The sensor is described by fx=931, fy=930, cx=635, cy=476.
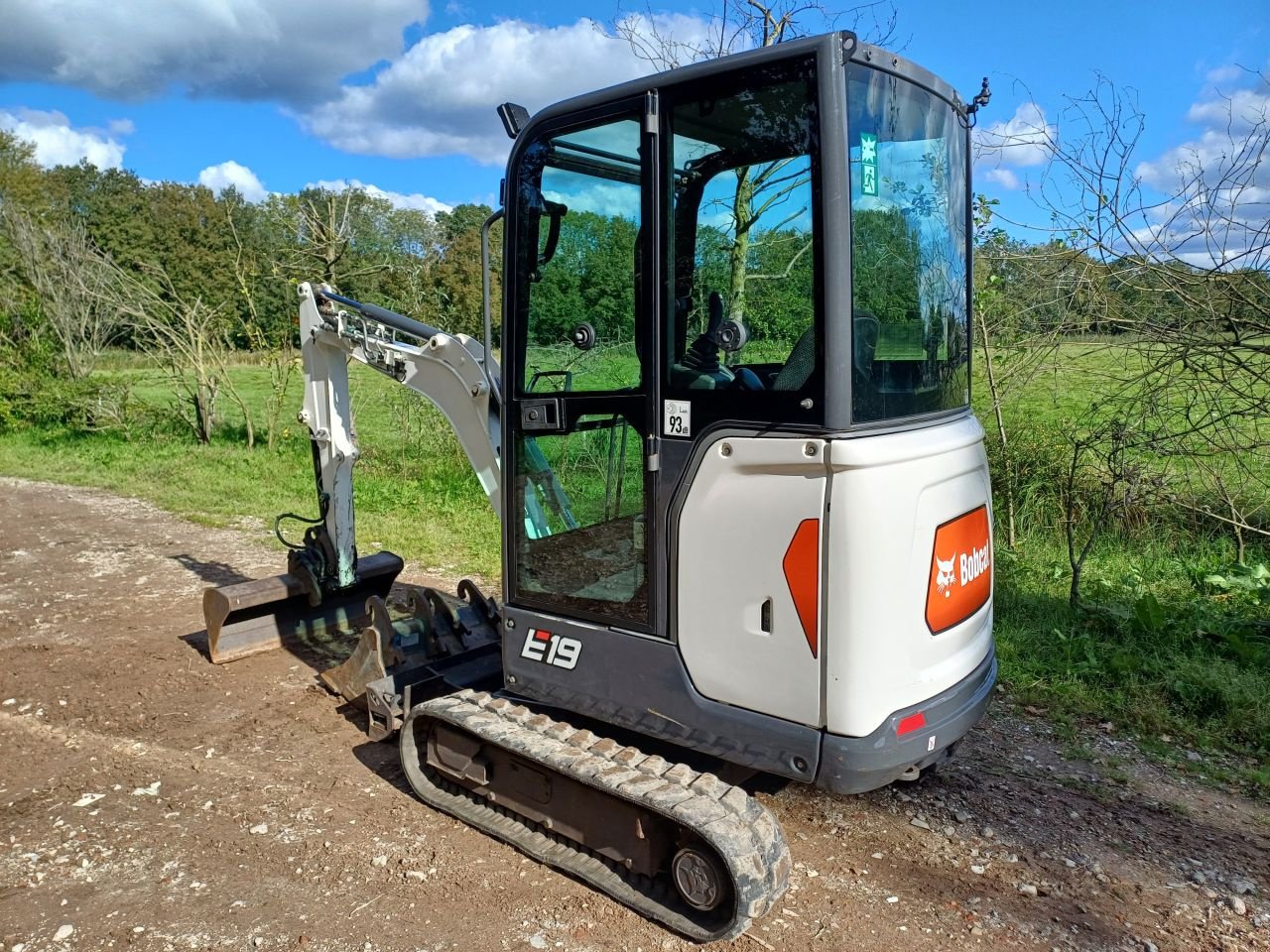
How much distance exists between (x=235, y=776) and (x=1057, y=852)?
3335mm

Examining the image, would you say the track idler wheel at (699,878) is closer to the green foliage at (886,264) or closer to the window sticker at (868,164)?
the green foliage at (886,264)

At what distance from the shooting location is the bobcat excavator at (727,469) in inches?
103

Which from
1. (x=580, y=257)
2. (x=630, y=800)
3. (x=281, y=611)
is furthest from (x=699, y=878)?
(x=281, y=611)

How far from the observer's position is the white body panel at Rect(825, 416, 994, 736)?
2584 mm

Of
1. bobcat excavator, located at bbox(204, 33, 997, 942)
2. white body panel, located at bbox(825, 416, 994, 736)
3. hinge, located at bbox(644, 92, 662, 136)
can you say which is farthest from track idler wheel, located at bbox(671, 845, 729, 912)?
hinge, located at bbox(644, 92, 662, 136)

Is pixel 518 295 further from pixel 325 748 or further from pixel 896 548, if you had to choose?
pixel 325 748

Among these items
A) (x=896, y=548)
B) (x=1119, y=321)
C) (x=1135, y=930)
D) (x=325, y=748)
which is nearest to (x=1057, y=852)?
(x=1135, y=930)

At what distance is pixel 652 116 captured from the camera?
2.86m

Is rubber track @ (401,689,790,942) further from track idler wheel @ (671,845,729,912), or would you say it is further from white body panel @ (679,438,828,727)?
white body panel @ (679,438,828,727)

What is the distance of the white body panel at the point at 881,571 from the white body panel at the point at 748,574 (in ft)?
0.25

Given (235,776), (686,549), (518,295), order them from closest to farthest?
(686,549) < (518,295) < (235,776)

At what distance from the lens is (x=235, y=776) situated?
4035 millimetres

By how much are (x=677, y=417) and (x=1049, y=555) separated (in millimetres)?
4918

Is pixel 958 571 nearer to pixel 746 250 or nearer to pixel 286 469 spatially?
pixel 746 250
